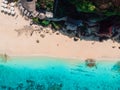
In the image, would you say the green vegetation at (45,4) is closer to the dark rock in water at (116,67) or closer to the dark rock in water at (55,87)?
the dark rock in water at (55,87)

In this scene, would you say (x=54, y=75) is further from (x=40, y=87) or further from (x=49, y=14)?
(x=49, y=14)

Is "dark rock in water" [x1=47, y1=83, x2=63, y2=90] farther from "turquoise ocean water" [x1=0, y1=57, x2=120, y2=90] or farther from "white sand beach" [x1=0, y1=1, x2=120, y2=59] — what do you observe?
"white sand beach" [x1=0, y1=1, x2=120, y2=59]

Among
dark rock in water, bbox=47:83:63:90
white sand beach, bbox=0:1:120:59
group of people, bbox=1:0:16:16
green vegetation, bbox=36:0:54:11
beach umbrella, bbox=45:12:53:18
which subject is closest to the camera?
dark rock in water, bbox=47:83:63:90

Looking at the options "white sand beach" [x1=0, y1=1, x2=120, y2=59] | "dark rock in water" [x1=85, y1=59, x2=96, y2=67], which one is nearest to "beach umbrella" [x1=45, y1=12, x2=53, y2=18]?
"white sand beach" [x1=0, y1=1, x2=120, y2=59]

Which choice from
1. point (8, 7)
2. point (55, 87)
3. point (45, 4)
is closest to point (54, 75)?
point (55, 87)

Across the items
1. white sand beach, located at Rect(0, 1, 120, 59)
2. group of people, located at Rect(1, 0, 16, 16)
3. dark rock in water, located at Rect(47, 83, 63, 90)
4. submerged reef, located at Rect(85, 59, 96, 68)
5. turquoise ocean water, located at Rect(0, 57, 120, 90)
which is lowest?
dark rock in water, located at Rect(47, 83, 63, 90)

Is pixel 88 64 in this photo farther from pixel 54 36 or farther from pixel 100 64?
pixel 54 36

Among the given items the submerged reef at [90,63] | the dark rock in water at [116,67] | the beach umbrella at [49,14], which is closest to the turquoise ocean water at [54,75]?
the dark rock in water at [116,67]

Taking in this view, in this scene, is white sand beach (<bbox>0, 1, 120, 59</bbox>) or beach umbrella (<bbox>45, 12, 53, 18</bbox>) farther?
beach umbrella (<bbox>45, 12, 53, 18</bbox>)
